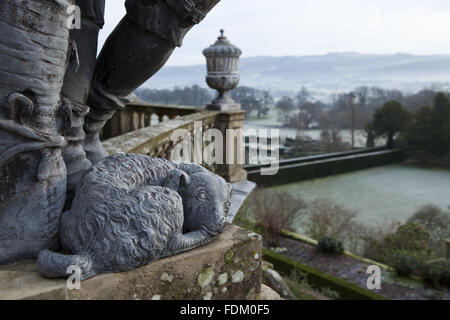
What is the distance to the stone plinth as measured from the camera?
1.61 metres

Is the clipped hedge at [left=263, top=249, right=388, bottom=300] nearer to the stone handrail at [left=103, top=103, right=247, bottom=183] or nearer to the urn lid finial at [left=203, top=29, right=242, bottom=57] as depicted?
the stone handrail at [left=103, top=103, right=247, bottom=183]

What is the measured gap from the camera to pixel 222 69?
8844 mm

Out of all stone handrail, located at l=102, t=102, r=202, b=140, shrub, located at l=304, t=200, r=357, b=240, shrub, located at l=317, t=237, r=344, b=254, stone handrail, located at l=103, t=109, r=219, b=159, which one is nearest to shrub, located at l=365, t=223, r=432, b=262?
shrub, located at l=304, t=200, r=357, b=240

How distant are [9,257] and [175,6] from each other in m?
1.20

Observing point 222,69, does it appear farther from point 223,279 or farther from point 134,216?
point 134,216

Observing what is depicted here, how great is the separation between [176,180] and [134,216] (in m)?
0.31

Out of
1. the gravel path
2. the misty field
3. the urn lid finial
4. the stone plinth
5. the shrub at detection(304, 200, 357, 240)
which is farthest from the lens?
the misty field

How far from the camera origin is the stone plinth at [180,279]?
1.61m

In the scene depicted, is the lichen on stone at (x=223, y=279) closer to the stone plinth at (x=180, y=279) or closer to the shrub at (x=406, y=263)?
the stone plinth at (x=180, y=279)

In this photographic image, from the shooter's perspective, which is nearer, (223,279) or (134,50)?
(223,279)

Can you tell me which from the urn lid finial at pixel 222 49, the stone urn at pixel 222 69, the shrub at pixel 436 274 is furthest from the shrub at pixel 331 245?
the urn lid finial at pixel 222 49

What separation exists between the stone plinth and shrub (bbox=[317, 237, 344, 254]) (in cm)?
1452

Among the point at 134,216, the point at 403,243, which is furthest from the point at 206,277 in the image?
the point at 403,243
